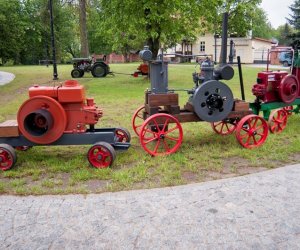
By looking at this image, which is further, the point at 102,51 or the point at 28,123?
the point at 102,51

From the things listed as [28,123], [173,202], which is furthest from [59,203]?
[28,123]

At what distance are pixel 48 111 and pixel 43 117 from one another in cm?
→ 16

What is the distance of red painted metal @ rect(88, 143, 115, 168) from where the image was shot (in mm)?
4871

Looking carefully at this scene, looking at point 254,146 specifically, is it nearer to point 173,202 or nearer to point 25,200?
point 173,202

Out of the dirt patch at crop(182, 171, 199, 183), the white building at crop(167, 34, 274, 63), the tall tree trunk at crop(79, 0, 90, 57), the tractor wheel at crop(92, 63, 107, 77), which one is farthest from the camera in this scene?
the white building at crop(167, 34, 274, 63)

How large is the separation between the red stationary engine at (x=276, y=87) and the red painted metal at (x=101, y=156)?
340 centimetres

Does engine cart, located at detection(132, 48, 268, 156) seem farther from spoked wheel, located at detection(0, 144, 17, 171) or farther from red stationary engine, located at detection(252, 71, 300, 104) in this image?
spoked wheel, located at detection(0, 144, 17, 171)

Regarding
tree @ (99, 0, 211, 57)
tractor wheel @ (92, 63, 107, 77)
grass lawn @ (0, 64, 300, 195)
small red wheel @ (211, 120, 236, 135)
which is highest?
tree @ (99, 0, 211, 57)

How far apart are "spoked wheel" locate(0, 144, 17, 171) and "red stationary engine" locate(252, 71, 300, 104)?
4511mm

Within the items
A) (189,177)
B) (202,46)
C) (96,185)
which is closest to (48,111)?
(96,185)

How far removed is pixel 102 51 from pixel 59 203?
2608 inches

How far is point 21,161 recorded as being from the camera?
210 inches

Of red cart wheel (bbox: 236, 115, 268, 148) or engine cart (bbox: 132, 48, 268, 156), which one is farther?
red cart wheel (bbox: 236, 115, 268, 148)

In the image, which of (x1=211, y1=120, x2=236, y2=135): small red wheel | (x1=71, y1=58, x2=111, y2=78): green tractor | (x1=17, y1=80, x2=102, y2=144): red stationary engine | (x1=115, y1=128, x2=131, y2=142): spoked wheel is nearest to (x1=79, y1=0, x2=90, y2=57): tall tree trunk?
(x1=71, y1=58, x2=111, y2=78): green tractor
